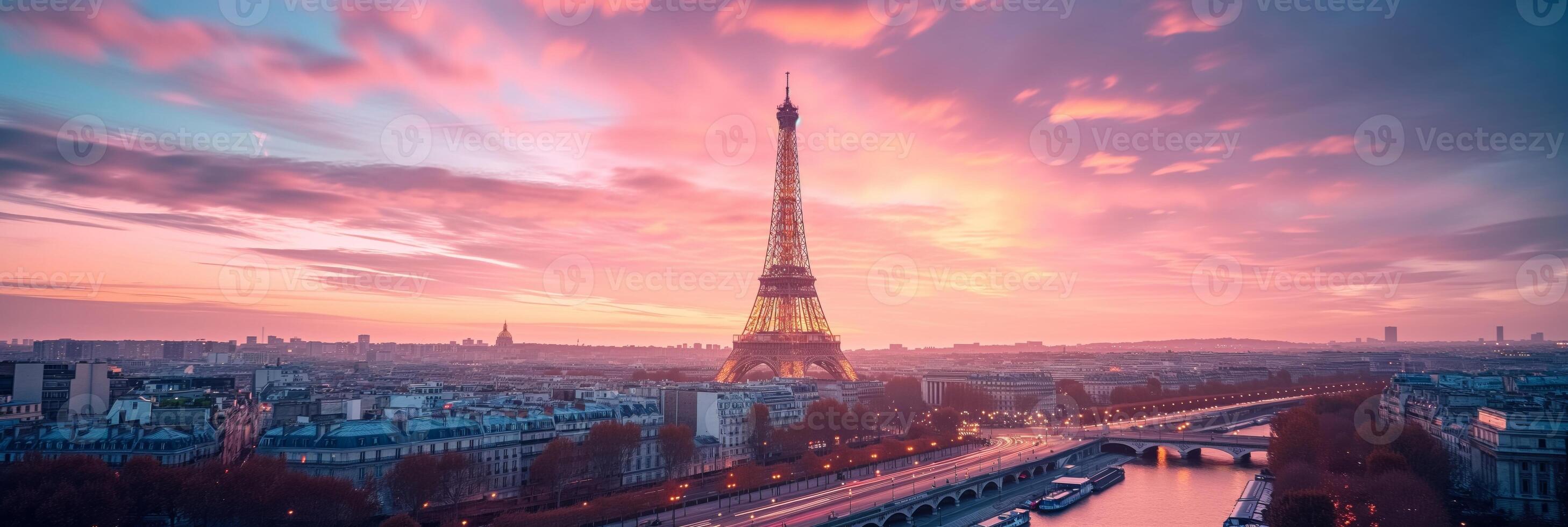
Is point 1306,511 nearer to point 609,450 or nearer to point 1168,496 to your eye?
point 1168,496

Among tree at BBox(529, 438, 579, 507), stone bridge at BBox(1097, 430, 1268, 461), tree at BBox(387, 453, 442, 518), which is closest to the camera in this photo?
tree at BBox(387, 453, 442, 518)

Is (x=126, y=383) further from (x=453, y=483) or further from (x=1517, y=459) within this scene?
(x=1517, y=459)

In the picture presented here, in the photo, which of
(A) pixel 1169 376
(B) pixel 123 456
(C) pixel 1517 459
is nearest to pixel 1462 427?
(C) pixel 1517 459

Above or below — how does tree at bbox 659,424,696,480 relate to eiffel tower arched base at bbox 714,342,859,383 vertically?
below

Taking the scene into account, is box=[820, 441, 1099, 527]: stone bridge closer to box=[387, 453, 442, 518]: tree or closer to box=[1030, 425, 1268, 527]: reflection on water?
box=[1030, 425, 1268, 527]: reflection on water

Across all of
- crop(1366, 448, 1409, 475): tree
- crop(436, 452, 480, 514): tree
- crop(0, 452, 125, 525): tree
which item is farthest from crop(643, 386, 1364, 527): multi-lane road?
crop(0, 452, 125, 525): tree

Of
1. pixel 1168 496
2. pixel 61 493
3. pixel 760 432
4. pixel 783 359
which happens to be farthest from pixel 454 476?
pixel 783 359
